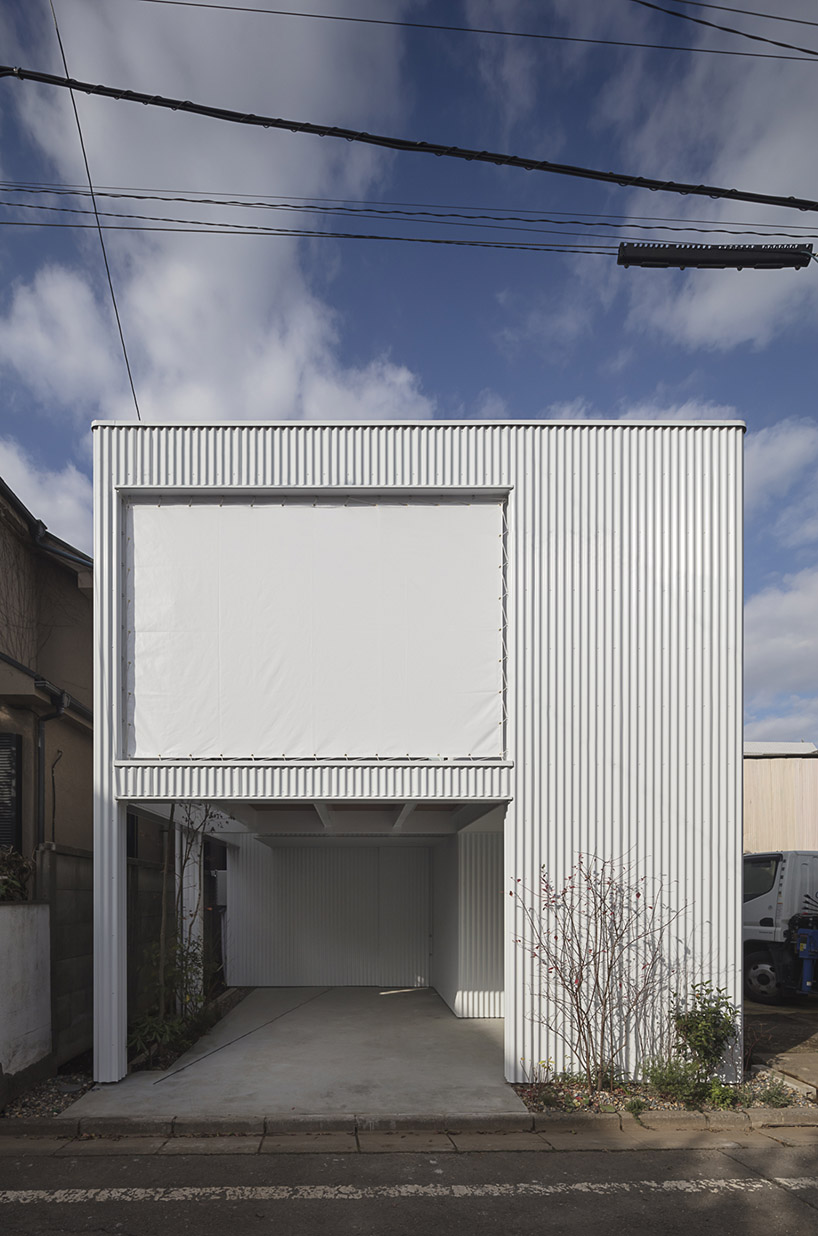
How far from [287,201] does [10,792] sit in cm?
613

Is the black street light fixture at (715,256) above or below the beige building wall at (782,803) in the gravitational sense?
above

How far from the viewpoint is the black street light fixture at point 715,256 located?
18.5 feet

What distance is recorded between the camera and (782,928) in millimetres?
12445

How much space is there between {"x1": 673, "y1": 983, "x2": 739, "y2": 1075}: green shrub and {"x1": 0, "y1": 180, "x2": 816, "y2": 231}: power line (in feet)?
21.4

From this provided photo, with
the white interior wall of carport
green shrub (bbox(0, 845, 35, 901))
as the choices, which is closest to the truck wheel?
the white interior wall of carport

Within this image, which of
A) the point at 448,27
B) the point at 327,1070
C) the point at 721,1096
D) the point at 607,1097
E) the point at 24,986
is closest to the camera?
the point at 448,27

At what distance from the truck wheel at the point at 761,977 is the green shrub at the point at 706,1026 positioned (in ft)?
16.8

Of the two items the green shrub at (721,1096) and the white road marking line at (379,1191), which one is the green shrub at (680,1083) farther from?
the white road marking line at (379,1191)

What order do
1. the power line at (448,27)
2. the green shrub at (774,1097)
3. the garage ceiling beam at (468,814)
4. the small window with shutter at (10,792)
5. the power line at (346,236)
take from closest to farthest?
1. the power line at (448,27)
2. the green shrub at (774,1097)
3. the power line at (346,236)
4. the small window with shutter at (10,792)
5. the garage ceiling beam at (468,814)

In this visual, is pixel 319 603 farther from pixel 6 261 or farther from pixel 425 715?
pixel 6 261

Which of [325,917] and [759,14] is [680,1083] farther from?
[325,917]

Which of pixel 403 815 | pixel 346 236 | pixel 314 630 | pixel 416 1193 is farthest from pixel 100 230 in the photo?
pixel 416 1193

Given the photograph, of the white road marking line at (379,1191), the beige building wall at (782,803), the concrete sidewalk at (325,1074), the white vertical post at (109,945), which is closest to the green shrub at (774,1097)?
the white road marking line at (379,1191)

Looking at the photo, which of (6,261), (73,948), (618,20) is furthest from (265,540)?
(618,20)
